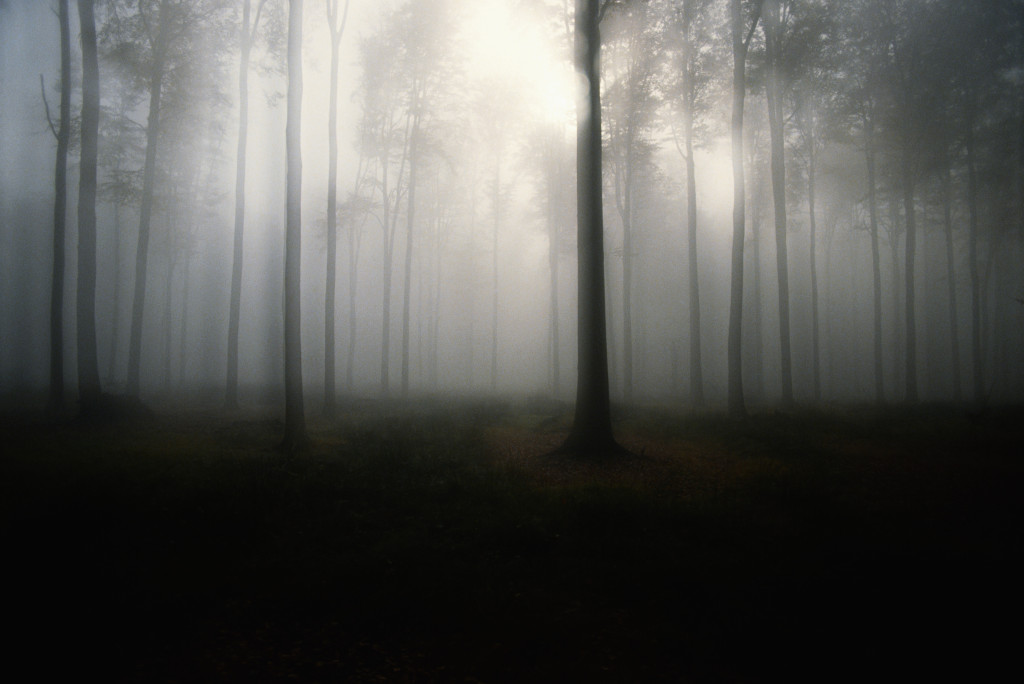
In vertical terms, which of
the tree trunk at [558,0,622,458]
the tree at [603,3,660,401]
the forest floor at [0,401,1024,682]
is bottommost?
the forest floor at [0,401,1024,682]

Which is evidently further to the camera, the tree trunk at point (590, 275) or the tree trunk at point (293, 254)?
the tree trunk at point (293, 254)

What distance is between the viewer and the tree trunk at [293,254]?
9766mm

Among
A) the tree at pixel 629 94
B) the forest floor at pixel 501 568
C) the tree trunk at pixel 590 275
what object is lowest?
the forest floor at pixel 501 568

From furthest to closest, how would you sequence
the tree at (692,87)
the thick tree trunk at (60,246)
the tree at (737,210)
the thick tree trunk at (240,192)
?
the thick tree trunk at (240,192) < the tree at (692,87) < the tree at (737,210) < the thick tree trunk at (60,246)

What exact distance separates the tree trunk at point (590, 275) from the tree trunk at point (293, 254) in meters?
5.89

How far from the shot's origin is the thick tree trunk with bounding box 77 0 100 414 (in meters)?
11.7

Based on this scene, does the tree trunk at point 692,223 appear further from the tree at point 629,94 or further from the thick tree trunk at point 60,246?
the thick tree trunk at point 60,246

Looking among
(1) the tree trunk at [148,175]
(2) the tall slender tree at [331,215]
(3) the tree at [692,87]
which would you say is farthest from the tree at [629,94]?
(1) the tree trunk at [148,175]

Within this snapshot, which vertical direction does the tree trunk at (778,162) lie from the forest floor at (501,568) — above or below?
above

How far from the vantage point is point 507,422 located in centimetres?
1359

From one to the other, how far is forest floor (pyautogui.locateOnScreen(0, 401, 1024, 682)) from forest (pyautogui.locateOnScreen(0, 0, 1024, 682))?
39 mm

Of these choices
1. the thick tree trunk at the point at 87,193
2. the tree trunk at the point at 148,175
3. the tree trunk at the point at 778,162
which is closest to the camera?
the thick tree trunk at the point at 87,193

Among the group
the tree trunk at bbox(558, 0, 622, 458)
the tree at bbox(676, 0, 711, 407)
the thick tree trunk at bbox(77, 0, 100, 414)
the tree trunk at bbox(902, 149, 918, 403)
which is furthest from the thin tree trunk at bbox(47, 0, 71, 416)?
the tree trunk at bbox(902, 149, 918, 403)

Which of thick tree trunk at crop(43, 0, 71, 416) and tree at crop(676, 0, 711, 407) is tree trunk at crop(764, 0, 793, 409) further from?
thick tree trunk at crop(43, 0, 71, 416)
